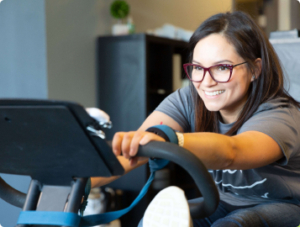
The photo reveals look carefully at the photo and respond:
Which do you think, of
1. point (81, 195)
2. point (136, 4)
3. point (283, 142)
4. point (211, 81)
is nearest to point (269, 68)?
point (211, 81)

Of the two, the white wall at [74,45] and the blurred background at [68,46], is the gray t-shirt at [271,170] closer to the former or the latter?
the blurred background at [68,46]

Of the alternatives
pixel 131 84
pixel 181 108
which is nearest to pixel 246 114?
pixel 181 108

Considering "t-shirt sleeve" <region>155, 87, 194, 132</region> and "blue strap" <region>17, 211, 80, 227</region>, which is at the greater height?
"t-shirt sleeve" <region>155, 87, 194, 132</region>

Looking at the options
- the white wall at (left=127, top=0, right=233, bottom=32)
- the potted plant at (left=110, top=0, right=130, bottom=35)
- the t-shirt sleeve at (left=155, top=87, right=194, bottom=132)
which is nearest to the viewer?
the t-shirt sleeve at (left=155, top=87, right=194, bottom=132)

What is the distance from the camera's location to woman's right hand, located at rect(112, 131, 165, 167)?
63 centimetres

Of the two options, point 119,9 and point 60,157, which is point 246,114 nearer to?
point 60,157

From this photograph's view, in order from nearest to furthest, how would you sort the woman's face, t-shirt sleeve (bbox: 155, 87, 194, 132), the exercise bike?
the exercise bike, the woman's face, t-shirt sleeve (bbox: 155, 87, 194, 132)

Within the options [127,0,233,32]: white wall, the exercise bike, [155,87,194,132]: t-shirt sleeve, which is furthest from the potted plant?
the exercise bike

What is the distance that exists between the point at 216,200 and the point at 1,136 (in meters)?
0.40

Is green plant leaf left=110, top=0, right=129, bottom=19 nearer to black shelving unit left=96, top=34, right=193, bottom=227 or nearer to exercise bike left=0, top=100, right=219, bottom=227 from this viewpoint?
black shelving unit left=96, top=34, right=193, bottom=227

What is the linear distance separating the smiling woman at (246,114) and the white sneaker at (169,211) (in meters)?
0.33

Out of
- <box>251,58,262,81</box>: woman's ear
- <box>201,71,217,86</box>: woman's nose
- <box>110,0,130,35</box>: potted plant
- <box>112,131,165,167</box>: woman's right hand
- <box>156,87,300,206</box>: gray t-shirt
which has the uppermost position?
<box>110,0,130,35</box>: potted plant

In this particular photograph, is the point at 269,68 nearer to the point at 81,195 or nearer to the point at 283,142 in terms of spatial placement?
the point at 283,142

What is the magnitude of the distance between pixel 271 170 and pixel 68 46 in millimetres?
1902
